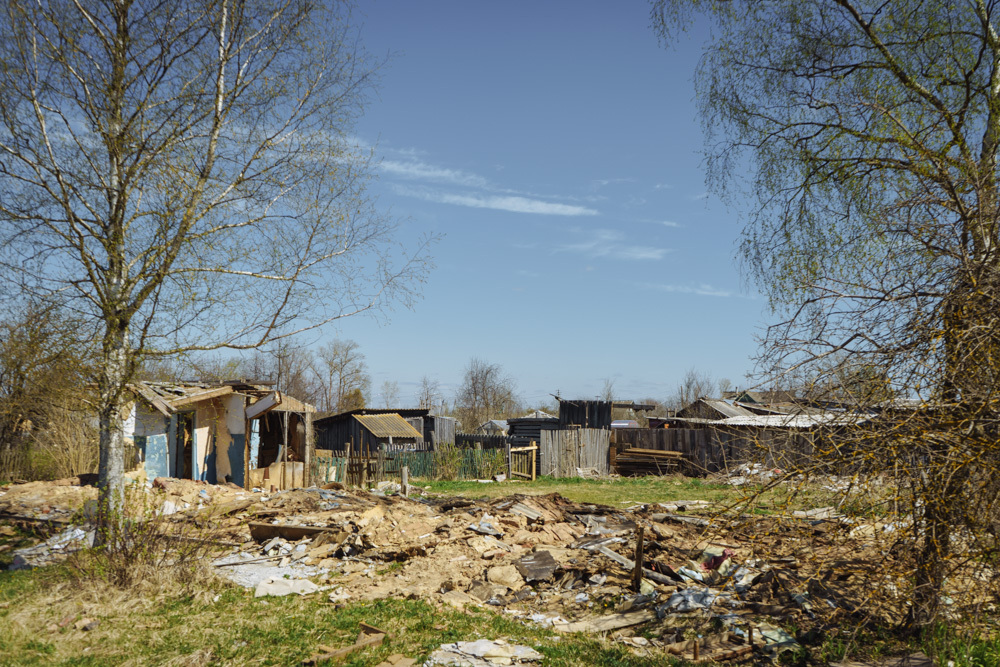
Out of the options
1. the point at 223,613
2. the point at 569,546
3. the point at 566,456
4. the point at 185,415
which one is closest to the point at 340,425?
the point at 566,456

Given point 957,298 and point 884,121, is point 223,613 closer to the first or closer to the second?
point 957,298

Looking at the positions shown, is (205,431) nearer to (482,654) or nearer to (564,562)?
(564,562)

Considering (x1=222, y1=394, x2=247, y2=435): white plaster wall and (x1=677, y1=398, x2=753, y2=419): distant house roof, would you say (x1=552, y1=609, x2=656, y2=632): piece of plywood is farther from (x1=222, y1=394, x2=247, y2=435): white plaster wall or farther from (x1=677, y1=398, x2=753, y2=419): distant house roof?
(x1=677, y1=398, x2=753, y2=419): distant house roof

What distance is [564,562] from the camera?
9.12m

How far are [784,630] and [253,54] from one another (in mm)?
9277

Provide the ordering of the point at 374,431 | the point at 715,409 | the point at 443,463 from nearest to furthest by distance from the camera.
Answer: the point at 443,463 < the point at 374,431 < the point at 715,409

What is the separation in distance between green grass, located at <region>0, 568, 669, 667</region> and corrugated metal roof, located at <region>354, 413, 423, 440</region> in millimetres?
21325

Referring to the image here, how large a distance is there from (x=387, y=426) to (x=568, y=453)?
9508mm

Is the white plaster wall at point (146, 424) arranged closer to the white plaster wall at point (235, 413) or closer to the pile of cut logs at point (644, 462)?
the white plaster wall at point (235, 413)

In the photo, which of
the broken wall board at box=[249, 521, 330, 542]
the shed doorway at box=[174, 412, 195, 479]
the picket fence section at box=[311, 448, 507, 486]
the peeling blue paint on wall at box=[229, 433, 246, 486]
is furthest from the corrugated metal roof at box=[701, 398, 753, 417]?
the broken wall board at box=[249, 521, 330, 542]

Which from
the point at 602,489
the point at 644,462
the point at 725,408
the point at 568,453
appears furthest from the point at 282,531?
the point at 725,408

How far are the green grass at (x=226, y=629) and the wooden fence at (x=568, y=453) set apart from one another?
1755 cm

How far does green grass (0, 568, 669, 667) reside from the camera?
576cm

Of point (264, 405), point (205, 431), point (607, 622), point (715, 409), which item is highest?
point (264, 405)
